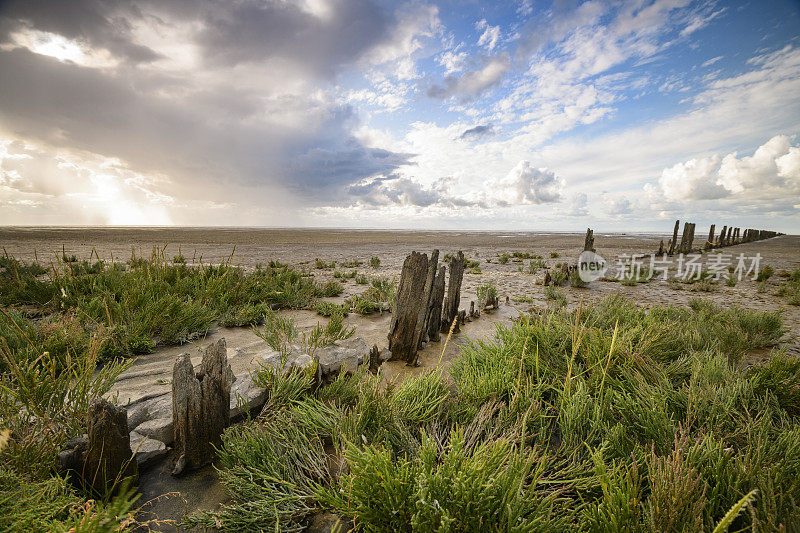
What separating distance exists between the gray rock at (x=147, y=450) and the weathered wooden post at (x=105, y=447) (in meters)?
0.22

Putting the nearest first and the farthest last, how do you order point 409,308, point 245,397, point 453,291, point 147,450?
point 147,450 → point 245,397 → point 409,308 → point 453,291

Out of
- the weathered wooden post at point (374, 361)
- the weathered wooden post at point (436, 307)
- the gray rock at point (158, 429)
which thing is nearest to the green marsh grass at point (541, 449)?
the gray rock at point (158, 429)

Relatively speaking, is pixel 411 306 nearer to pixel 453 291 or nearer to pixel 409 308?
pixel 409 308

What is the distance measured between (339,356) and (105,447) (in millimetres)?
2056

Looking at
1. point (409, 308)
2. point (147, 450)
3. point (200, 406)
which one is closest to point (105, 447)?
point (147, 450)

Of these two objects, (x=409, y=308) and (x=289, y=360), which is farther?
(x=409, y=308)

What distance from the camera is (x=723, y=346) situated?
Result: 4.48m

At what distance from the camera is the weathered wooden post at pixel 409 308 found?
14.2ft

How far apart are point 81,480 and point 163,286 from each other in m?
4.29

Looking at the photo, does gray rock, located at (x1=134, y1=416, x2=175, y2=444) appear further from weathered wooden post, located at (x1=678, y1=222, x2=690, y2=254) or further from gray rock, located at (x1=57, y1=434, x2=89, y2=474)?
weathered wooden post, located at (x1=678, y1=222, x2=690, y2=254)

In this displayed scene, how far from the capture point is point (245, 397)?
2.72 m

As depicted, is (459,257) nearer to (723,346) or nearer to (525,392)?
(525,392)

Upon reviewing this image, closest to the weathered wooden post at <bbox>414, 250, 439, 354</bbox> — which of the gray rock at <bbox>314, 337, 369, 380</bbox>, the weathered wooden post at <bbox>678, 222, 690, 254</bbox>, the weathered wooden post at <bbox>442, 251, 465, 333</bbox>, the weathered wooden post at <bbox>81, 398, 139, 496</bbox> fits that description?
the gray rock at <bbox>314, 337, 369, 380</bbox>

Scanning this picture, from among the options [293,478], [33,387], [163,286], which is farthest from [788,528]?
[163,286]
